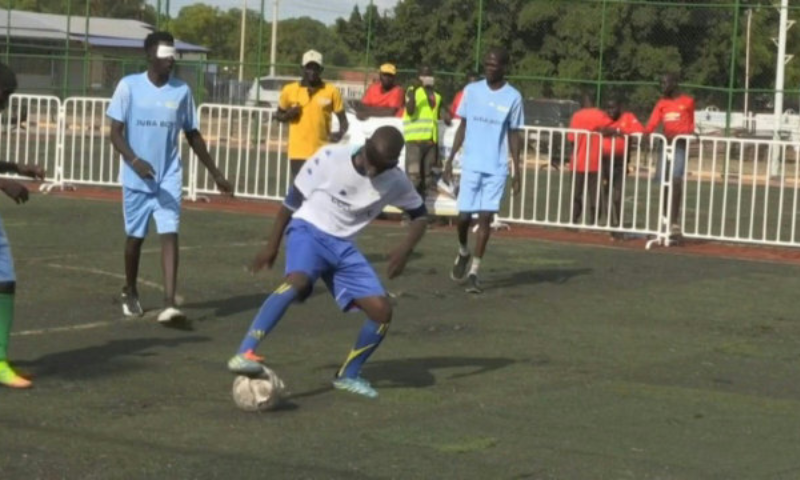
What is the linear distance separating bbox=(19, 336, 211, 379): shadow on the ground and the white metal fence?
6.81 meters

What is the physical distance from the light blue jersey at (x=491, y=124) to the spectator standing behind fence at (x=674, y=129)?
5265mm

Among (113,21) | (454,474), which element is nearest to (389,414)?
(454,474)

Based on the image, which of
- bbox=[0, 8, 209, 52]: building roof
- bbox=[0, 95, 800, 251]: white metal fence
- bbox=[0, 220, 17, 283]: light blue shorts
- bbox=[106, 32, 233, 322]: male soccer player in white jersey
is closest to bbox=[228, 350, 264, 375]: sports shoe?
bbox=[0, 220, 17, 283]: light blue shorts

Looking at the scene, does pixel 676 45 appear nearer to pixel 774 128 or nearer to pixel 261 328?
pixel 774 128

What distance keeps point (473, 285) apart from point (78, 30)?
31.8 m

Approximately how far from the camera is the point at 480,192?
14797mm

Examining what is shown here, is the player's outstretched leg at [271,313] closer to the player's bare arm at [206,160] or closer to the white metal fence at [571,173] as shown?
the player's bare arm at [206,160]

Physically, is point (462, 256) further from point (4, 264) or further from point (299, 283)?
point (4, 264)

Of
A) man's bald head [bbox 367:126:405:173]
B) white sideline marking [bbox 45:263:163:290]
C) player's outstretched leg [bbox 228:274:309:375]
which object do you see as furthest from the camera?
white sideline marking [bbox 45:263:163:290]

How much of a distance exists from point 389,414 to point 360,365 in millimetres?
678

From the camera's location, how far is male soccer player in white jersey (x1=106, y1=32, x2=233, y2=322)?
1205cm

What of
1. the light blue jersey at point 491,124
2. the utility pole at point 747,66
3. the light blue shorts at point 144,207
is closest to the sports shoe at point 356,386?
the light blue shorts at point 144,207

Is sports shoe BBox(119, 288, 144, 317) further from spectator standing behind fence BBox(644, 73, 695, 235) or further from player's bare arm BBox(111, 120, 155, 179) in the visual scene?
spectator standing behind fence BBox(644, 73, 695, 235)

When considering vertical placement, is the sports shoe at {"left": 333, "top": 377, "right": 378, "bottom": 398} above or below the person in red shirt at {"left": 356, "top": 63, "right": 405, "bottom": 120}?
below
